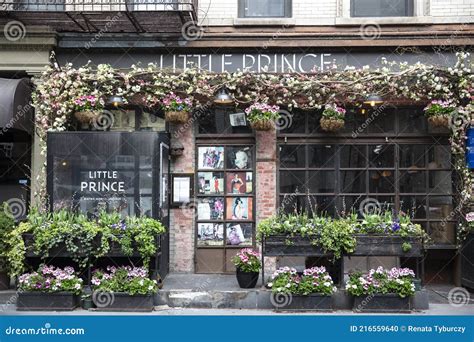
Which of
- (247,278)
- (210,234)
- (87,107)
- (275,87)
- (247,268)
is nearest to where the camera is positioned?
(247,268)

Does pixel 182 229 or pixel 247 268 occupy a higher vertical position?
pixel 182 229

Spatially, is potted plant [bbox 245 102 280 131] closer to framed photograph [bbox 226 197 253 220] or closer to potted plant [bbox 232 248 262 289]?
framed photograph [bbox 226 197 253 220]

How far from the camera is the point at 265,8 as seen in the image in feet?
38.2

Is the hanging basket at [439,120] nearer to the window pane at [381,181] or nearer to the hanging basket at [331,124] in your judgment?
the window pane at [381,181]

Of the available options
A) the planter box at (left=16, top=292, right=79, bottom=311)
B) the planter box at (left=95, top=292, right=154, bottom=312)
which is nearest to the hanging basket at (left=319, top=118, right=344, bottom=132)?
the planter box at (left=95, top=292, right=154, bottom=312)

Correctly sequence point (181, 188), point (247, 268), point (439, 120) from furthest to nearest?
1. point (181, 188)
2. point (439, 120)
3. point (247, 268)

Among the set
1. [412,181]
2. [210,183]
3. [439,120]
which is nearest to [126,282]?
[210,183]

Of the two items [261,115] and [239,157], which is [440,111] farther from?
[239,157]

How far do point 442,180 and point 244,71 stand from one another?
14.6 ft

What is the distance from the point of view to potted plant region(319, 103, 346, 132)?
1059cm

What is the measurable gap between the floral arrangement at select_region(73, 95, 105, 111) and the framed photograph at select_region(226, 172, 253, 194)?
288cm

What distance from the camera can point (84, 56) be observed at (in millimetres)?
11297

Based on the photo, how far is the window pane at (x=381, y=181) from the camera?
37.1 feet

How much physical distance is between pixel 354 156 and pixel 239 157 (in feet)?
7.51
